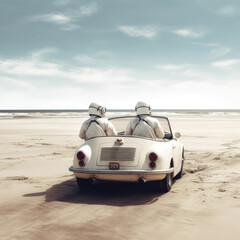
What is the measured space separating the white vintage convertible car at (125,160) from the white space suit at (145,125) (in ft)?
1.34

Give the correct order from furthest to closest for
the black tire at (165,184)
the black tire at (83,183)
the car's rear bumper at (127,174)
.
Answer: the black tire at (83,183)
the black tire at (165,184)
the car's rear bumper at (127,174)

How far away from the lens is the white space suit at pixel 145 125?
7.06 m

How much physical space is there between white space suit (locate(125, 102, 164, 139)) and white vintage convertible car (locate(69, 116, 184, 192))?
16.1 inches

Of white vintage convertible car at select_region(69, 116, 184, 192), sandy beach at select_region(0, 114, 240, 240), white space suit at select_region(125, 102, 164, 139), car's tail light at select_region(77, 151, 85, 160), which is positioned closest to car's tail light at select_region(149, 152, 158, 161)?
white vintage convertible car at select_region(69, 116, 184, 192)

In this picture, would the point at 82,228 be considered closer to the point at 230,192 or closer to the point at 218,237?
the point at 218,237

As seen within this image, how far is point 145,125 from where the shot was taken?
708 centimetres

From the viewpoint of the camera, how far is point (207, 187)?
23.4 ft

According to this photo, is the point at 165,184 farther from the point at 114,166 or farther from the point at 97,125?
the point at 97,125

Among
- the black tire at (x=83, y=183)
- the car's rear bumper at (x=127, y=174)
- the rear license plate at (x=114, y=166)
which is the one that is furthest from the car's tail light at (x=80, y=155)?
the black tire at (x=83, y=183)

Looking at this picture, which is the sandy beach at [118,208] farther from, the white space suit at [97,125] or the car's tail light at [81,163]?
the white space suit at [97,125]

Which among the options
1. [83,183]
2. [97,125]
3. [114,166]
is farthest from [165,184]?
[97,125]

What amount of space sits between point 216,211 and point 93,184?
3.07 meters

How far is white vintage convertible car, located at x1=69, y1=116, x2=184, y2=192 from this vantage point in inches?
242

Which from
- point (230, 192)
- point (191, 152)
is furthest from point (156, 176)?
point (191, 152)
